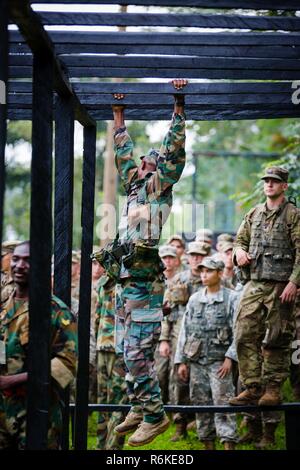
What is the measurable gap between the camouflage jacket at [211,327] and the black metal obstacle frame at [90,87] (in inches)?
62.5

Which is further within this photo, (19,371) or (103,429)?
(103,429)

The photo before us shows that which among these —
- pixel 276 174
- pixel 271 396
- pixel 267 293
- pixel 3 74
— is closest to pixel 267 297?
pixel 267 293

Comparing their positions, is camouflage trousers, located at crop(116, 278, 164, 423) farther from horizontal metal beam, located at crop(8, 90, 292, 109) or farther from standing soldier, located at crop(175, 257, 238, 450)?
standing soldier, located at crop(175, 257, 238, 450)

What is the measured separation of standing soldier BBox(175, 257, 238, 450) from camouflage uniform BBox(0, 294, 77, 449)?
5.21 meters

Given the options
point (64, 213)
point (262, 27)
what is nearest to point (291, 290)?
point (64, 213)

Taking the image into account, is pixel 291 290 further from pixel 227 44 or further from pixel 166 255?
pixel 166 255

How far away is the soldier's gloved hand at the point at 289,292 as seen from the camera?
9.25 m

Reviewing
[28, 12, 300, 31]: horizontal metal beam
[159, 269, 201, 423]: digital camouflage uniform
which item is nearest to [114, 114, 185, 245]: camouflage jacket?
[28, 12, 300, 31]: horizontal metal beam

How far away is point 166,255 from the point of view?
13.6m

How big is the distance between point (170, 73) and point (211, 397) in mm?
5171

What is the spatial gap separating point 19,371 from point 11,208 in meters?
32.7

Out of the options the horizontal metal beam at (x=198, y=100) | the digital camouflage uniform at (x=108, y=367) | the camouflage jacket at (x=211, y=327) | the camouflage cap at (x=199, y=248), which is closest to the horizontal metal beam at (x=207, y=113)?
the horizontal metal beam at (x=198, y=100)

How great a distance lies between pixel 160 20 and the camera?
627 centimetres

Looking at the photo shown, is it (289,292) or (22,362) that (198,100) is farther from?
(22,362)
